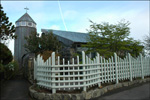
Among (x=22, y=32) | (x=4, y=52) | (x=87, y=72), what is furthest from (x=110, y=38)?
(x=22, y=32)

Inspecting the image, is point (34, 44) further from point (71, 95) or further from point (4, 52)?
point (71, 95)

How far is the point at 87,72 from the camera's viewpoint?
4.82 meters

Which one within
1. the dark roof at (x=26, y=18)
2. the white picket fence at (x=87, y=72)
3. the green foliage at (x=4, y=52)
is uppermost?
the dark roof at (x=26, y=18)

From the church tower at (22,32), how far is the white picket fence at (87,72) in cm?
1335

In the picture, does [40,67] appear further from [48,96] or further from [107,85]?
[107,85]

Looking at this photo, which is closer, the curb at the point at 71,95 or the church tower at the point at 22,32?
the curb at the point at 71,95

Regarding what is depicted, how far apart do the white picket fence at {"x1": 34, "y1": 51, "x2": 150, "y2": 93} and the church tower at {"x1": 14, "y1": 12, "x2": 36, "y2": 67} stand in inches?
525

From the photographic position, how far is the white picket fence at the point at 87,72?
4500mm

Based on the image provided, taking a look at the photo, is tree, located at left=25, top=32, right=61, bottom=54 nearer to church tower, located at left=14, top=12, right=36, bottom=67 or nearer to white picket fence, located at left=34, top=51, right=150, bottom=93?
white picket fence, located at left=34, top=51, right=150, bottom=93

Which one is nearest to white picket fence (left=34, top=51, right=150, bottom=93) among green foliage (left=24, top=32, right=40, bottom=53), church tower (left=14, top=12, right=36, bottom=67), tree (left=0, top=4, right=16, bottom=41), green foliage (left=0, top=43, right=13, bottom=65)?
tree (left=0, top=4, right=16, bottom=41)

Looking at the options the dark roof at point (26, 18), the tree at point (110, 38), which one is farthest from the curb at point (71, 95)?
the dark roof at point (26, 18)

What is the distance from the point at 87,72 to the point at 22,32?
1662 cm

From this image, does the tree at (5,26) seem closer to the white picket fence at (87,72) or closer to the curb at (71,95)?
the white picket fence at (87,72)

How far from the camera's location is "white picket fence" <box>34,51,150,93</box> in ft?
14.8
